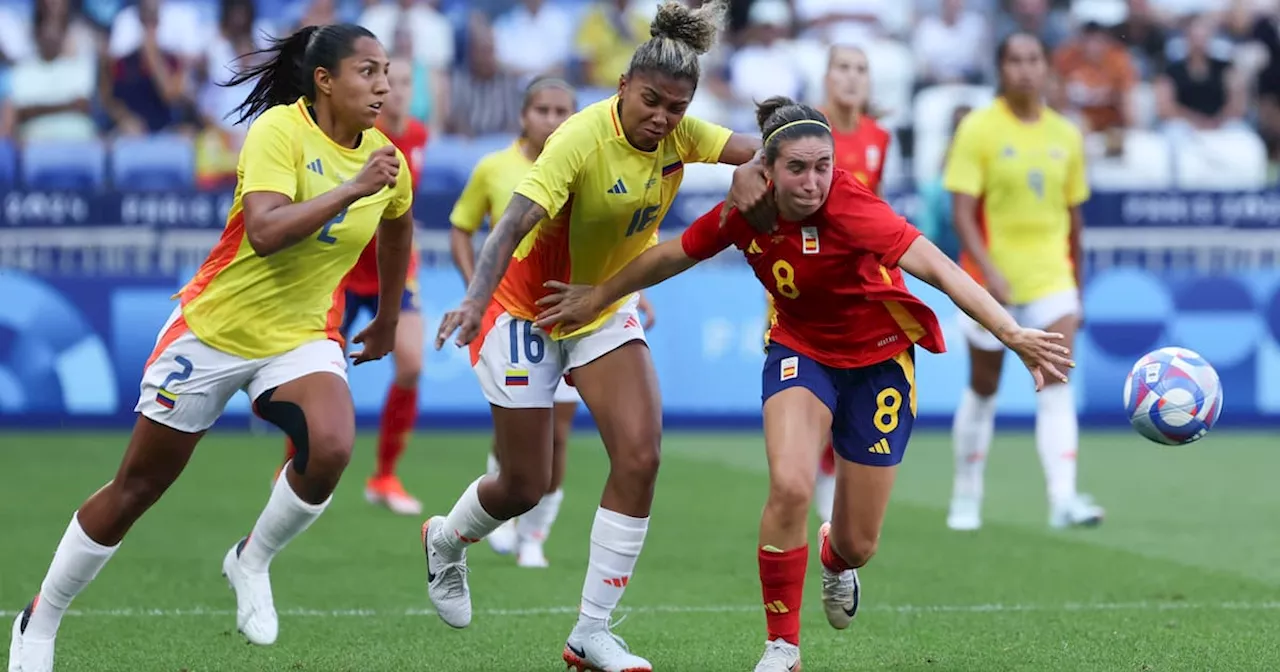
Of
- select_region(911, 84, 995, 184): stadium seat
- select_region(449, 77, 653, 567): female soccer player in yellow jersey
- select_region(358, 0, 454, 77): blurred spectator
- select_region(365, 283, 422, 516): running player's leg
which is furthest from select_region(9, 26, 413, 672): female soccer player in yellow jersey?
select_region(358, 0, 454, 77): blurred spectator

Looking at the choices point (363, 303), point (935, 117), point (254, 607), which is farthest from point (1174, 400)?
point (935, 117)

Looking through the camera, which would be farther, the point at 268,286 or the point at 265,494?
the point at 265,494

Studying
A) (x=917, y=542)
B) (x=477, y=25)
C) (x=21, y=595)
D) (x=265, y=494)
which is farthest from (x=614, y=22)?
(x=21, y=595)

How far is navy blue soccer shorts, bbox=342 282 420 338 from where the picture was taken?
1070 centimetres

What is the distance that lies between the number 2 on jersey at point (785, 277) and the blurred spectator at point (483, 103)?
1161cm

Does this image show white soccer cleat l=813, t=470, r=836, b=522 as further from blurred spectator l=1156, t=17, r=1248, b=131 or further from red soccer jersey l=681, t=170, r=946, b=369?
blurred spectator l=1156, t=17, r=1248, b=131

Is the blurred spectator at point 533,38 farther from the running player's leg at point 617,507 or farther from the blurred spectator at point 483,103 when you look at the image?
the running player's leg at point 617,507

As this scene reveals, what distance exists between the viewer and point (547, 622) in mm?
7500

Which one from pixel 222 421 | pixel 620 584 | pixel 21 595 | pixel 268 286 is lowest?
pixel 222 421

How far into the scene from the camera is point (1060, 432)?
406 inches

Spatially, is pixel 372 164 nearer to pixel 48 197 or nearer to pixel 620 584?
pixel 620 584

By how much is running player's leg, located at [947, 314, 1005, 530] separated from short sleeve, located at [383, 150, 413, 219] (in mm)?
4732

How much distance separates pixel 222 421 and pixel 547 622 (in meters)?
8.25

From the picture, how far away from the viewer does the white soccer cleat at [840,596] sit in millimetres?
6863
